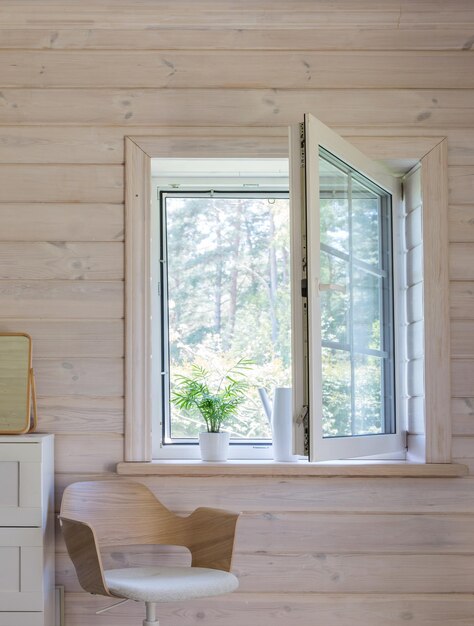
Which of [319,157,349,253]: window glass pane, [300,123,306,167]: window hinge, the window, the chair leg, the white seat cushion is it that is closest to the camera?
the white seat cushion

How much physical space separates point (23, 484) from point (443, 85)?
199cm

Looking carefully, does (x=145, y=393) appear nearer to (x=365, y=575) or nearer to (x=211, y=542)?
(x=211, y=542)

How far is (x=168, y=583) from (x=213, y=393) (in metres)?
0.94

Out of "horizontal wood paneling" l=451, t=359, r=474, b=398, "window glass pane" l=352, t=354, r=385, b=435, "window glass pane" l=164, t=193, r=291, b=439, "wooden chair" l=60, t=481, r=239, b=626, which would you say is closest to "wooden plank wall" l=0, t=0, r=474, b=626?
"horizontal wood paneling" l=451, t=359, r=474, b=398

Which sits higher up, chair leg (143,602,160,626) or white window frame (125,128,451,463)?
white window frame (125,128,451,463)

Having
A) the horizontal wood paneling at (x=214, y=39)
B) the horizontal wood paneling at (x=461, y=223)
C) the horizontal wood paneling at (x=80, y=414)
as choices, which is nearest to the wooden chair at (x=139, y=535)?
the horizontal wood paneling at (x=80, y=414)

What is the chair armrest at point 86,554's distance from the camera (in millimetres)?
2523

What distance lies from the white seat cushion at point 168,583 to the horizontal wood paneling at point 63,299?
0.88 m

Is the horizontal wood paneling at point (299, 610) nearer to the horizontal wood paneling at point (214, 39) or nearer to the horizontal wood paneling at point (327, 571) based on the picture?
the horizontal wood paneling at point (327, 571)

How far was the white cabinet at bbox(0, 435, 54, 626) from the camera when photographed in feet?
8.93

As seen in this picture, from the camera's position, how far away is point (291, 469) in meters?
2.99

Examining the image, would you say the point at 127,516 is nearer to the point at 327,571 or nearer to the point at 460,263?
the point at 327,571

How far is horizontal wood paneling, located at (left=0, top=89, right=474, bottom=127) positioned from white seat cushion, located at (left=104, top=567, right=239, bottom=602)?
1.52 m

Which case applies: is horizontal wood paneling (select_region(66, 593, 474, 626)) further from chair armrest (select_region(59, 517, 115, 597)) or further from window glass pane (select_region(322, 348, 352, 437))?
window glass pane (select_region(322, 348, 352, 437))
